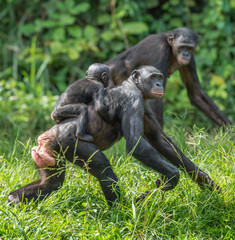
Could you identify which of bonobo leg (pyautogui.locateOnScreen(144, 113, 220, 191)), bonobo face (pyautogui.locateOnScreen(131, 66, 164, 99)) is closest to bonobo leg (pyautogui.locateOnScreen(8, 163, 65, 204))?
bonobo leg (pyautogui.locateOnScreen(144, 113, 220, 191))

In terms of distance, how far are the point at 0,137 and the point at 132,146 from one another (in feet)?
9.38

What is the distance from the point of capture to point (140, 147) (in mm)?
4199

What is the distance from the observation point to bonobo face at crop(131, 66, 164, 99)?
4594 mm

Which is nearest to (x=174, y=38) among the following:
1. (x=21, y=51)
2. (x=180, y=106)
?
(x=180, y=106)

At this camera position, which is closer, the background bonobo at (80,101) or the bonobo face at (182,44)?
the background bonobo at (80,101)

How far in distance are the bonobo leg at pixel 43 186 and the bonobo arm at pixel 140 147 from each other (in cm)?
73

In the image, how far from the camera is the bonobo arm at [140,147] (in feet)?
13.8

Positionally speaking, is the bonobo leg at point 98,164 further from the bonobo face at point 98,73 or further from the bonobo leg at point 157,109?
the bonobo leg at point 157,109

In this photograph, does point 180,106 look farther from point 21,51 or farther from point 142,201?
point 142,201

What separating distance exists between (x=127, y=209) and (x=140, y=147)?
0.61 meters

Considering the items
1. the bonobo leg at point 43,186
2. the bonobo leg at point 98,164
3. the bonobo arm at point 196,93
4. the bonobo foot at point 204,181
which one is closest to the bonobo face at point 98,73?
the bonobo leg at point 98,164

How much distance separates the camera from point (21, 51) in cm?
1049

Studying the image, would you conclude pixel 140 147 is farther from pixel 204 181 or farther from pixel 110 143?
pixel 204 181

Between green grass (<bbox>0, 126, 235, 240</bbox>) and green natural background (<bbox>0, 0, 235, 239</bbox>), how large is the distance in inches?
0.7
